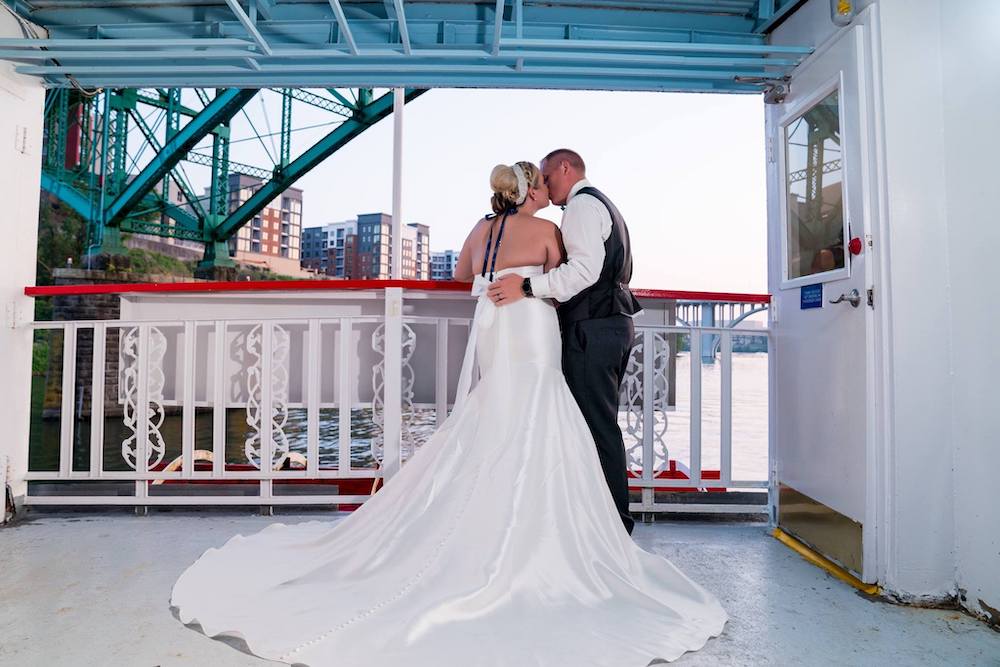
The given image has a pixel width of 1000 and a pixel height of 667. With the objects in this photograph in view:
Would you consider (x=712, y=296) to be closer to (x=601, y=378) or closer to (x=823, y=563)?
(x=601, y=378)

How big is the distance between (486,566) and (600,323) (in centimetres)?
97

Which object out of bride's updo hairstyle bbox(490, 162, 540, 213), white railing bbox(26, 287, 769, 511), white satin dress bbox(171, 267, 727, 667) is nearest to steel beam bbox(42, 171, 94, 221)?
white railing bbox(26, 287, 769, 511)

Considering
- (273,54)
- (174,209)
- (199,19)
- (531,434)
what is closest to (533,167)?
(531,434)

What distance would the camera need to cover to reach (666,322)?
3646 millimetres

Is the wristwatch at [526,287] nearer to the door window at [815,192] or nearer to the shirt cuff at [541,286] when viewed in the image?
the shirt cuff at [541,286]

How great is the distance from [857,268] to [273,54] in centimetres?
245

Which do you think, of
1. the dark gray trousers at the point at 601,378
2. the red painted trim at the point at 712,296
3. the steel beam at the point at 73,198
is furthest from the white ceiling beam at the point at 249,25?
the steel beam at the point at 73,198

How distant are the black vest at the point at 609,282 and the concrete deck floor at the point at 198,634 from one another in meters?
1.07

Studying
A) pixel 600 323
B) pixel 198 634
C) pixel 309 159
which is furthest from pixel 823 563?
pixel 309 159

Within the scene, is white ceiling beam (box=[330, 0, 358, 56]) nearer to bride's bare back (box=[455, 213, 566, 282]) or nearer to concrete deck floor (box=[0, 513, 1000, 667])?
bride's bare back (box=[455, 213, 566, 282])

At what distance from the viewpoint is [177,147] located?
15.9m

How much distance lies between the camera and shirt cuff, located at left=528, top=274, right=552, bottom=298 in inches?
78.5

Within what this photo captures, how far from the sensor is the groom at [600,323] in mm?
2068

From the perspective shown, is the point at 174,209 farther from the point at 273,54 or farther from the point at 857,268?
the point at 857,268
